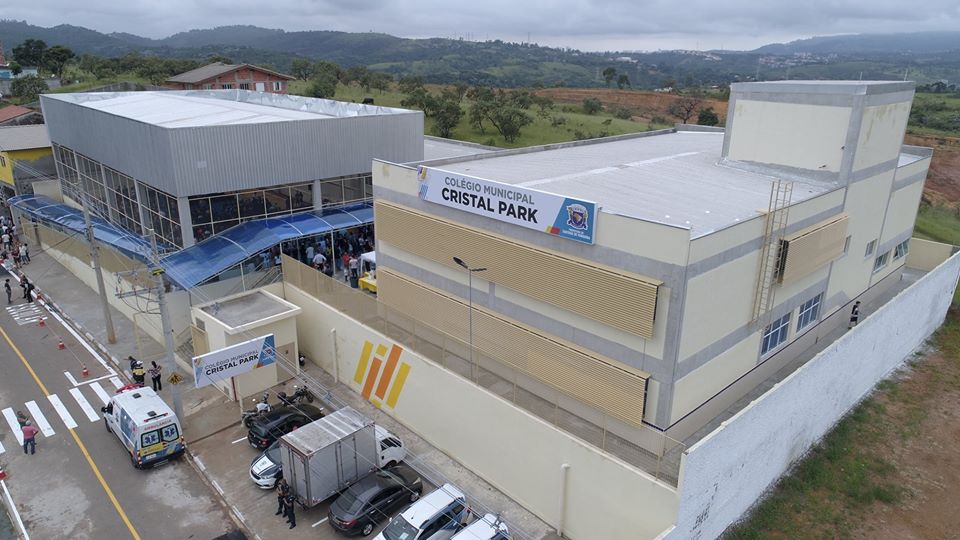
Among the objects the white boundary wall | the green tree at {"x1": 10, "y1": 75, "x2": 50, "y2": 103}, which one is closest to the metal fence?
the white boundary wall

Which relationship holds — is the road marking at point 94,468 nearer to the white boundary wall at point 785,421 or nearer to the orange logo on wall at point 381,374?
the orange logo on wall at point 381,374

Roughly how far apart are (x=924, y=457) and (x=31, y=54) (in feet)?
474

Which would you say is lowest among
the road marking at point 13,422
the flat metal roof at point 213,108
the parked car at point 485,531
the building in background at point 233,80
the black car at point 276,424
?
the road marking at point 13,422

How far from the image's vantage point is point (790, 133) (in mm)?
24000

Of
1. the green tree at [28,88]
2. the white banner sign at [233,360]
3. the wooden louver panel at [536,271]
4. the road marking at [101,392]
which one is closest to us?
the wooden louver panel at [536,271]

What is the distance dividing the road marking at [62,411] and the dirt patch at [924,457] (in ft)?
85.8

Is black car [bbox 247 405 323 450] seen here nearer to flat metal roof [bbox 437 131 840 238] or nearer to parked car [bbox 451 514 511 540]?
parked car [bbox 451 514 511 540]

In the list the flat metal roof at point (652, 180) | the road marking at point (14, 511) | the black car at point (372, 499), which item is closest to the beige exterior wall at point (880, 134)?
the flat metal roof at point (652, 180)

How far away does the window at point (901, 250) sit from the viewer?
100ft

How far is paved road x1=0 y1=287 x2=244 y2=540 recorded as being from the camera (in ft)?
58.0

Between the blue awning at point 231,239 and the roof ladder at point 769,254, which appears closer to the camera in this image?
the roof ladder at point 769,254

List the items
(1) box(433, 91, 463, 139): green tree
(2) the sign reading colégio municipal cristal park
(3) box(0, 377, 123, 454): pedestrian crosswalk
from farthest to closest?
(1) box(433, 91, 463, 139): green tree → (3) box(0, 377, 123, 454): pedestrian crosswalk → (2) the sign reading colégio municipal cristal park

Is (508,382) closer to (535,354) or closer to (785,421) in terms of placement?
(535,354)

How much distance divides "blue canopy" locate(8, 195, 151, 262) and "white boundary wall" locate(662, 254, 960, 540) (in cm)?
2610
